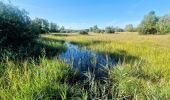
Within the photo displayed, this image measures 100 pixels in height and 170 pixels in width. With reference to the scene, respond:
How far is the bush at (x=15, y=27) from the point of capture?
12.5m

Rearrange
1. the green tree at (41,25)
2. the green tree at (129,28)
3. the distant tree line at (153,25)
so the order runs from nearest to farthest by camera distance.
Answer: the green tree at (41,25), the distant tree line at (153,25), the green tree at (129,28)

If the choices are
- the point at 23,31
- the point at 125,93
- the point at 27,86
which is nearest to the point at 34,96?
the point at 27,86

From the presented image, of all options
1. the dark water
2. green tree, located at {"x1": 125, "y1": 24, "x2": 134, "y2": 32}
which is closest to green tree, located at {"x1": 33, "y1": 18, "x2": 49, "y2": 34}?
the dark water

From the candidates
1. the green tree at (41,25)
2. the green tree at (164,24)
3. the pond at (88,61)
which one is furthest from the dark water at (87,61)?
the green tree at (164,24)

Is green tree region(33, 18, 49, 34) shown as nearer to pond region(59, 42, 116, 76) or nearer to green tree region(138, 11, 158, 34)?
pond region(59, 42, 116, 76)

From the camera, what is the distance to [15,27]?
1320 cm

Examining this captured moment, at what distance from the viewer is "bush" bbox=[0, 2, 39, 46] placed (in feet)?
41.1

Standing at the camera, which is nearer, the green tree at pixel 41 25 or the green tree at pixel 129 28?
the green tree at pixel 41 25

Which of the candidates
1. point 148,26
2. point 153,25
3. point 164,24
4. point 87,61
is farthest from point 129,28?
point 87,61

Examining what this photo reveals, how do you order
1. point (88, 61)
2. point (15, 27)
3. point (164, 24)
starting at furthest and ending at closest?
point (164, 24) → point (15, 27) → point (88, 61)

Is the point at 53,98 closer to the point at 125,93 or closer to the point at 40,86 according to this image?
the point at 40,86

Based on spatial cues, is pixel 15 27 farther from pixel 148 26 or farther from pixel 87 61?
pixel 148 26

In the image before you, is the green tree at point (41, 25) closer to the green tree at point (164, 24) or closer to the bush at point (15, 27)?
the bush at point (15, 27)

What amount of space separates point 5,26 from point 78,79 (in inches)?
287
